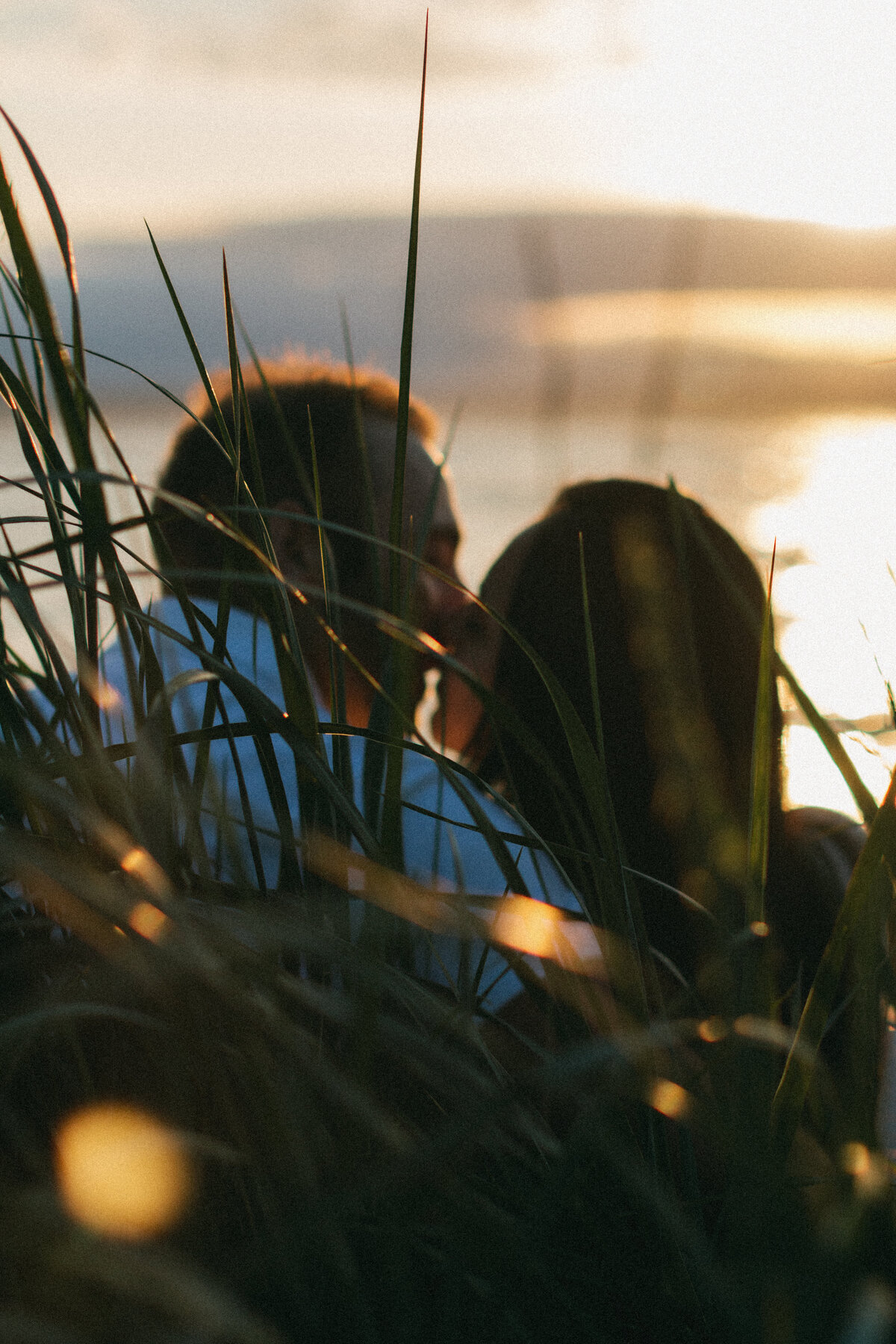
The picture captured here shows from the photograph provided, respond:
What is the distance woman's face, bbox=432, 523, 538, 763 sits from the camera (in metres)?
1.61

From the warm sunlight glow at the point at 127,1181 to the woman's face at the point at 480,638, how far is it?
3.47ft

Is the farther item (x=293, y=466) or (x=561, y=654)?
(x=293, y=466)

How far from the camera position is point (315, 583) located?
1097 millimetres

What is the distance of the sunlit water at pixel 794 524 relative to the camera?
567mm

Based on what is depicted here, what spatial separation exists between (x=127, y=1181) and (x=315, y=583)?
31.2 inches

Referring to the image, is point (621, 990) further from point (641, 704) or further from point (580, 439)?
point (641, 704)

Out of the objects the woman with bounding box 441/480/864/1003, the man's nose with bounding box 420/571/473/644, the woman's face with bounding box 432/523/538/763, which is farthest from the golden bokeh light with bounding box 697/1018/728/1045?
the man's nose with bounding box 420/571/473/644

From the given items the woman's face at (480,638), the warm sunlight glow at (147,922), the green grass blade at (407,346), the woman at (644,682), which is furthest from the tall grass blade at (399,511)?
the woman's face at (480,638)

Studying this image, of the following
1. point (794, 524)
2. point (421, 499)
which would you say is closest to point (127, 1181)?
point (794, 524)

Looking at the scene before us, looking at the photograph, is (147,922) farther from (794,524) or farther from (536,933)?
(794,524)

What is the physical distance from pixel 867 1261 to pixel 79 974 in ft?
1.03

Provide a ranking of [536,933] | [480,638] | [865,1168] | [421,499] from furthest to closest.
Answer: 1. [480,638]
2. [421,499]
3. [536,933]
4. [865,1168]

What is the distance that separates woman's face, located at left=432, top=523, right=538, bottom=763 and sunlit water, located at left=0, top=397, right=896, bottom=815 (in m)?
0.19

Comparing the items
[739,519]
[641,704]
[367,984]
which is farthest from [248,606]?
[739,519]
